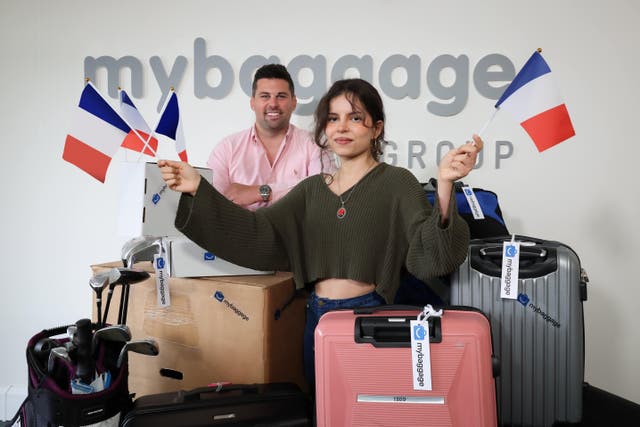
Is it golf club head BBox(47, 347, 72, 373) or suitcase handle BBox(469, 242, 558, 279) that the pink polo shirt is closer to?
suitcase handle BBox(469, 242, 558, 279)

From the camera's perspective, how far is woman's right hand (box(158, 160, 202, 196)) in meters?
1.35

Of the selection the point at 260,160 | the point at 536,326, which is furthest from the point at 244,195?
the point at 536,326

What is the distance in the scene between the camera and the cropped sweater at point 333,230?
138 cm

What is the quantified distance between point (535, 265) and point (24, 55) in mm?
2538

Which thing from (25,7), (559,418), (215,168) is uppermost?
(25,7)

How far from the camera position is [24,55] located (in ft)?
8.21

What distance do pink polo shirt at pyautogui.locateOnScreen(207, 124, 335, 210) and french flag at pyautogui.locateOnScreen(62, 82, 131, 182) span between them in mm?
550

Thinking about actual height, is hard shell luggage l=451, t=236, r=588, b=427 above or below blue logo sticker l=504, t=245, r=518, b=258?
below

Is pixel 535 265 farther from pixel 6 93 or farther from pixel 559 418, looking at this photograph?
pixel 6 93

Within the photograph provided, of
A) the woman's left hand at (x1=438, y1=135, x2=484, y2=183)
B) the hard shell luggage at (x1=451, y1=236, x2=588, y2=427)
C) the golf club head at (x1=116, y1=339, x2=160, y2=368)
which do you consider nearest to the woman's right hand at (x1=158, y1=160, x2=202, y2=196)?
the golf club head at (x1=116, y1=339, x2=160, y2=368)

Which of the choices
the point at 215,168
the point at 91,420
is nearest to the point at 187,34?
the point at 215,168

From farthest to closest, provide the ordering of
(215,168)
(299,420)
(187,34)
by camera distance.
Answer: (187,34) < (215,168) < (299,420)

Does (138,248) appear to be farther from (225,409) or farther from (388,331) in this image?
(388,331)

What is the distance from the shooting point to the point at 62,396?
121cm
